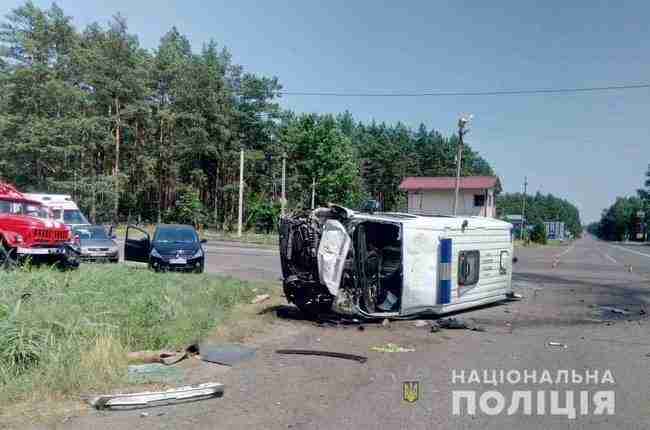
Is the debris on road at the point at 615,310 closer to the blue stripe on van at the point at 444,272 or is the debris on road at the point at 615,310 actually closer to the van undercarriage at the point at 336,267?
the blue stripe on van at the point at 444,272

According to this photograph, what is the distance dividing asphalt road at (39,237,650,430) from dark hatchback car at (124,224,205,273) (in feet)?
21.4

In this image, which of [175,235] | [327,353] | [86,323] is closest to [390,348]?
[327,353]

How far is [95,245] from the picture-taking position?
18.3m

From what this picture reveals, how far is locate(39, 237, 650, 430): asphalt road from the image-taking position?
5.09 m

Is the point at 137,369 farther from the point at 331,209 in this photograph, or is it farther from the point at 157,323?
the point at 331,209

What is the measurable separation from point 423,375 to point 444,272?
3.70m

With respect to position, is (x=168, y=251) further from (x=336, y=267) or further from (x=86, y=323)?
(x=86, y=323)

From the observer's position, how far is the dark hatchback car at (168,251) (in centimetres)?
1541

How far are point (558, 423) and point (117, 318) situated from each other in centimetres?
623

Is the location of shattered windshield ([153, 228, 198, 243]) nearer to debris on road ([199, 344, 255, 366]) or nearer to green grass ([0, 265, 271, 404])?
green grass ([0, 265, 271, 404])

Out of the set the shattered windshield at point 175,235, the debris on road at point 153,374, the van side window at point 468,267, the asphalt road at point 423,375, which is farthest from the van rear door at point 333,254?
the shattered windshield at point 175,235

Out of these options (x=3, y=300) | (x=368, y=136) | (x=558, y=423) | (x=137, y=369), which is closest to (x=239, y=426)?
(x=137, y=369)

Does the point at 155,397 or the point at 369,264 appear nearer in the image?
the point at 155,397

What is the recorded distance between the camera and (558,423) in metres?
5.12
